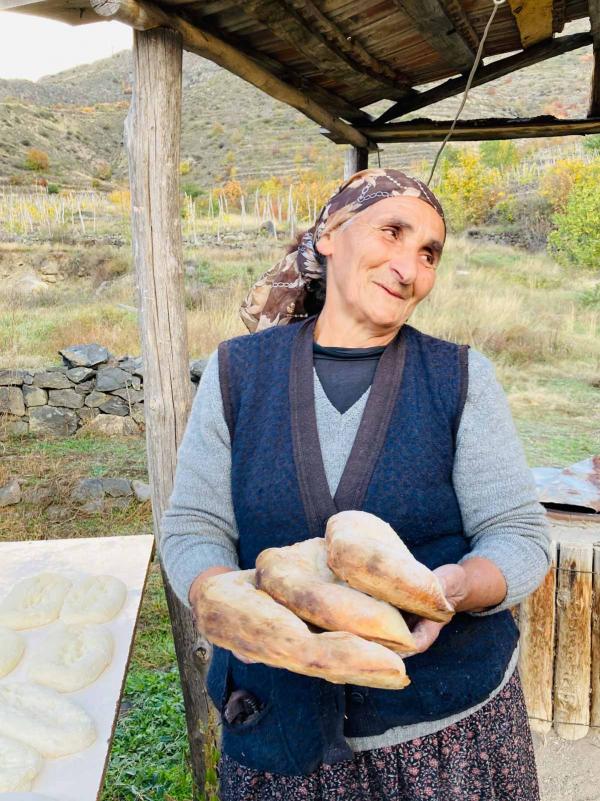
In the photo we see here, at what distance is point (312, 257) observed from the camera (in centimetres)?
158

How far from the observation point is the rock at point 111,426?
719 centimetres

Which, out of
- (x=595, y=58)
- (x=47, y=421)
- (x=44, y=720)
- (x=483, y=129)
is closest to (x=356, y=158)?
(x=483, y=129)

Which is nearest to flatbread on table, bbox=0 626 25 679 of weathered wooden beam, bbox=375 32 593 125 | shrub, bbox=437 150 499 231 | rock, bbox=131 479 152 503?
weathered wooden beam, bbox=375 32 593 125

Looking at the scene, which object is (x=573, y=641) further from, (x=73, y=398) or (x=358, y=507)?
(x=73, y=398)

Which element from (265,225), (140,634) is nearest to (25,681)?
(140,634)

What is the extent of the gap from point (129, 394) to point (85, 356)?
0.66m

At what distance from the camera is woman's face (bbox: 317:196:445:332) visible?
132 centimetres

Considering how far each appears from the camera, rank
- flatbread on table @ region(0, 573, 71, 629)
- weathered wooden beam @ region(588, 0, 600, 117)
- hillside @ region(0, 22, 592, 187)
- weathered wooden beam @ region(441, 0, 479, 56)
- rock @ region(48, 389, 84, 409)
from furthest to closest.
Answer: hillside @ region(0, 22, 592, 187), rock @ region(48, 389, 84, 409), weathered wooden beam @ region(588, 0, 600, 117), weathered wooden beam @ region(441, 0, 479, 56), flatbread on table @ region(0, 573, 71, 629)

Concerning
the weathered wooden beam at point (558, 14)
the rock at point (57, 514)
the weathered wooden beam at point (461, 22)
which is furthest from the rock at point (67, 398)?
the weathered wooden beam at point (558, 14)

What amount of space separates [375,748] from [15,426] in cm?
663

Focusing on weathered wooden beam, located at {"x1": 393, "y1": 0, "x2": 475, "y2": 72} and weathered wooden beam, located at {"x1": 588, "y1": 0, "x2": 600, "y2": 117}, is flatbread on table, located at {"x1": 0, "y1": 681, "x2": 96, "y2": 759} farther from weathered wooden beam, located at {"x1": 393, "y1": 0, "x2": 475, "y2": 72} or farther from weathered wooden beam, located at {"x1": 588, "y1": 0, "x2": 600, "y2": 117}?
weathered wooden beam, located at {"x1": 588, "y1": 0, "x2": 600, "y2": 117}

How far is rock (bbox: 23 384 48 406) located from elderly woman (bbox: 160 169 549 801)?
20.7ft

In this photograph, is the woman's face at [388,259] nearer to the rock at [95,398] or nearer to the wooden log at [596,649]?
the wooden log at [596,649]

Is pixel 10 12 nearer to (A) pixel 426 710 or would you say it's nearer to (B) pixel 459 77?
(A) pixel 426 710
